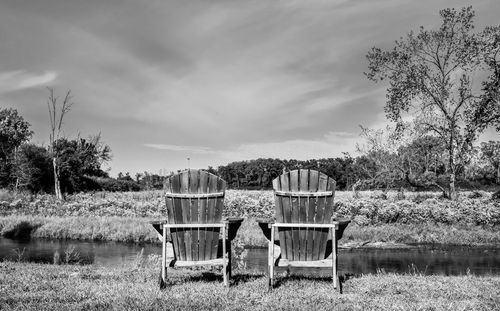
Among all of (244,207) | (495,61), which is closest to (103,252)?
(244,207)

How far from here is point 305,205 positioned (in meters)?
5.52

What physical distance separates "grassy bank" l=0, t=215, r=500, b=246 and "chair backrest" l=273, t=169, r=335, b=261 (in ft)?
33.5

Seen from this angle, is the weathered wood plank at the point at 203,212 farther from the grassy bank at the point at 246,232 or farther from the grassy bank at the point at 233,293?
the grassy bank at the point at 246,232

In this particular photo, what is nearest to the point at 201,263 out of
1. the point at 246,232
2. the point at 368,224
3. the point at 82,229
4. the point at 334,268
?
the point at 334,268

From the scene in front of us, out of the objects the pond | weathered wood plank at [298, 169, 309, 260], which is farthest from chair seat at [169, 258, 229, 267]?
the pond

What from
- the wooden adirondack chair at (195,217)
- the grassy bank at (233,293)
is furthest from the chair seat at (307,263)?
the wooden adirondack chair at (195,217)

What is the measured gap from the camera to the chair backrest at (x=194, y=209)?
562cm

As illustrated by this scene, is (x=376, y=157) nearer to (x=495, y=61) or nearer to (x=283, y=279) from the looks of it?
(x=495, y=61)

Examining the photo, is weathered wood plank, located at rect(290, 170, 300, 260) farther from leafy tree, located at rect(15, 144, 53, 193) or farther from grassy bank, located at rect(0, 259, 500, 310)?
leafy tree, located at rect(15, 144, 53, 193)

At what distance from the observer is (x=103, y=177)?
51.1 m

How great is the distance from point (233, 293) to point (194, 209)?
136cm

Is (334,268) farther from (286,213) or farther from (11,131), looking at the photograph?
(11,131)

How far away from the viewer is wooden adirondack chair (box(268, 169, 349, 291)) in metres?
5.51

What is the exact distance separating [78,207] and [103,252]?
950cm
